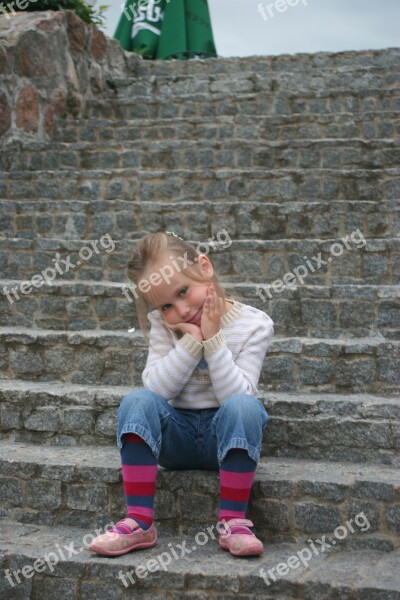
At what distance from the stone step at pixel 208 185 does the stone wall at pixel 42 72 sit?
101cm

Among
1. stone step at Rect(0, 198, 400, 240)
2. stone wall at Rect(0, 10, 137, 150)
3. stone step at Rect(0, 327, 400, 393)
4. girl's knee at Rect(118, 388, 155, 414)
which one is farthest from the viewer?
stone wall at Rect(0, 10, 137, 150)

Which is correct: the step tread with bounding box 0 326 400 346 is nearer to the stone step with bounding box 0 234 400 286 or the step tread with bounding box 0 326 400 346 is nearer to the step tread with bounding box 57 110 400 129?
the stone step with bounding box 0 234 400 286

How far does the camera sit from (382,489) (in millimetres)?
2566

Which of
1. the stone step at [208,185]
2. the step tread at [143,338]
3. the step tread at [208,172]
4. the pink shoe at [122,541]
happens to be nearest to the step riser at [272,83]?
the step tread at [208,172]

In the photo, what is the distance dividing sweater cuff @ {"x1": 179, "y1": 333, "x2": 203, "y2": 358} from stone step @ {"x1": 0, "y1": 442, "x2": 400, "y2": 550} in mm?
478

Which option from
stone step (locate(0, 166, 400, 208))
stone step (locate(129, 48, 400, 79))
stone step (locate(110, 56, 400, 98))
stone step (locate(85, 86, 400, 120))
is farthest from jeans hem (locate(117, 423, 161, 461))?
stone step (locate(129, 48, 400, 79))

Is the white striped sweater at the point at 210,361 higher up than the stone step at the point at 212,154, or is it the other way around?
the stone step at the point at 212,154

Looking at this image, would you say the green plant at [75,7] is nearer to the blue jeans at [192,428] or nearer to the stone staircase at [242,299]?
the stone staircase at [242,299]

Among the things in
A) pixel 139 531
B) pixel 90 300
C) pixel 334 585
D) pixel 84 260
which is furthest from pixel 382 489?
pixel 84 260

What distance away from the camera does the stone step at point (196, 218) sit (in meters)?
4.74

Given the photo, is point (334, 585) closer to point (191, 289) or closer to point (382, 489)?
point (382, 489)

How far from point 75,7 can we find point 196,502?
21.2 ft

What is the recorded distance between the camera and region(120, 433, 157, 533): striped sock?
2436 millimetres

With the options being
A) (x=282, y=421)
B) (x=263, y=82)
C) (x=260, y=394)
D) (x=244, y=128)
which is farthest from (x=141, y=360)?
(x=263, y=82)
